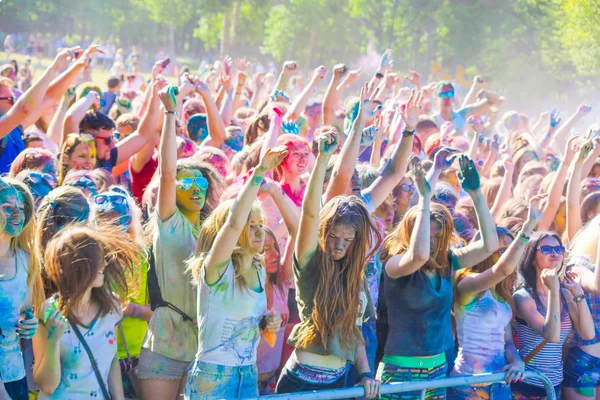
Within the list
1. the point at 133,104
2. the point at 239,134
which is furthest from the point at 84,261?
the point at 133,104

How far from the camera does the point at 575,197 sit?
18.5 ft

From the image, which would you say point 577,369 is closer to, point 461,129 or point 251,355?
point 251,355

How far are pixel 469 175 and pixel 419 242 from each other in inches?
21.0

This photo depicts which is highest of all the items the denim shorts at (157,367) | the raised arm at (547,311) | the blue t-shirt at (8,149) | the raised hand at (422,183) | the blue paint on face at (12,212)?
the raised hand at (422,183)

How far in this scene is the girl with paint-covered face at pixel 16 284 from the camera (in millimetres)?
3135

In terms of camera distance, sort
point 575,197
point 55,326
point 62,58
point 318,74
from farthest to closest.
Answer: point 318,74 → point 575,197 → point 62,58 → point 55,326

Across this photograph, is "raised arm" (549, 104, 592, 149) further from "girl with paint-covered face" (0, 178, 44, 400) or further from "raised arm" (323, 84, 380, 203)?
"girl with paint-covered face" (0, 178, 44, 400)

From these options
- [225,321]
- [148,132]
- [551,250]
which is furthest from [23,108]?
[551,250]

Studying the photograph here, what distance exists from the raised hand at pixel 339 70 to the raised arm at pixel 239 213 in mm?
3599

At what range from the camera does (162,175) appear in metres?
3.74

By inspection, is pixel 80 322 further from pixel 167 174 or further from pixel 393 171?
pixel 393 171

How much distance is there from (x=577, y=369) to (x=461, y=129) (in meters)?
5.45

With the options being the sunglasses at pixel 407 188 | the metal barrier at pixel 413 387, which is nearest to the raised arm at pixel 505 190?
the sunglasses at pixel 407 188

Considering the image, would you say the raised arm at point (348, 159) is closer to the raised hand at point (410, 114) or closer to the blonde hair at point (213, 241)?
the raised hand at point (410, 114)
